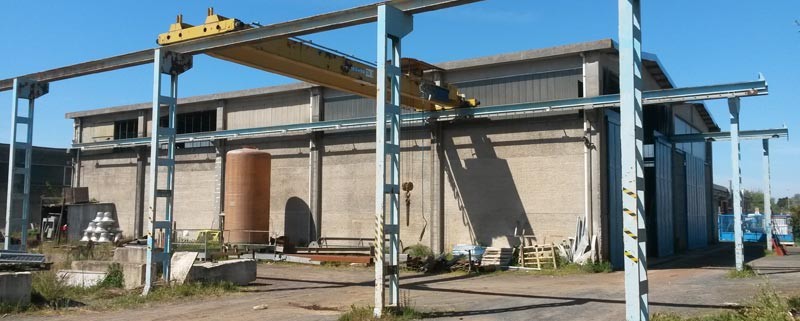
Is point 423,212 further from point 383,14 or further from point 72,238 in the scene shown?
point 72,238

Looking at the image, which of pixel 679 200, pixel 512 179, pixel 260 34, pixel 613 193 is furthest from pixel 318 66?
pixel 679 200

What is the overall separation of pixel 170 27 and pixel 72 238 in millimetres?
21441

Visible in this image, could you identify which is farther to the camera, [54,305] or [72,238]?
[72,238]

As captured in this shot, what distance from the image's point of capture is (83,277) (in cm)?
1616

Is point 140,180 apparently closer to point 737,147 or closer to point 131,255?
point 131,255

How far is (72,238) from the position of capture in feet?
108

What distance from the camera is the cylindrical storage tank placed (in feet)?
86.4

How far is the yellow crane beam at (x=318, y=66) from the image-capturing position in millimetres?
15570

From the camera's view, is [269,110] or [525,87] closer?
[525,87]

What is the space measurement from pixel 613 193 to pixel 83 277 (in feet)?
53.4

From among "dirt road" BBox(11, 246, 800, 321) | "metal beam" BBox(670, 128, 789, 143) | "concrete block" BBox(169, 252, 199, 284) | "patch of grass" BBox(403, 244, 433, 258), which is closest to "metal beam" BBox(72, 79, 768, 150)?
"patch of grass" BBox(403, 244, 433, 258)

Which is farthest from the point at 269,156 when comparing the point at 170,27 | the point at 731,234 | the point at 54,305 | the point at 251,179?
the point at 731,234

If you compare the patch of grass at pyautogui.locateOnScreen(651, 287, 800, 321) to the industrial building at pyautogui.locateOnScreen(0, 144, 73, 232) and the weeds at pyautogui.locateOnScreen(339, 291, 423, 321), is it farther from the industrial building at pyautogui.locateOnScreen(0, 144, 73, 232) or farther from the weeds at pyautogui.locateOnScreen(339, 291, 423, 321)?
the industrial building at pyautogui.locateOnScreen(0, 144, 73, 232)

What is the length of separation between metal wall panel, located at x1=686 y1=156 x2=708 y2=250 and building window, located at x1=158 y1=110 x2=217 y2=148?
2403 centimetres
